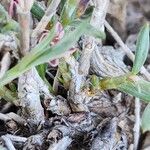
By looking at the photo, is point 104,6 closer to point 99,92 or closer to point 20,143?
point 99,92

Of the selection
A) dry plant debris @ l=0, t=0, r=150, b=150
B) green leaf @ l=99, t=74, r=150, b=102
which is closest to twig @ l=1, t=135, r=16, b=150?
dry plant debris @ l=0, t=0, r=150, b=150

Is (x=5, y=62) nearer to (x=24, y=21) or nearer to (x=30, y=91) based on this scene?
(x=30, y=91)

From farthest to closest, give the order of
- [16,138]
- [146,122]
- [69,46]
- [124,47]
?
[124,47] → [16,138] → [146,122] → [69,46]

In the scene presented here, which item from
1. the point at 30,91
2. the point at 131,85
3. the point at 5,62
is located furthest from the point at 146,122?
the point at 5,62

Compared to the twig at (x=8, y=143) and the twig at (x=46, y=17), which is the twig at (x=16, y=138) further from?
the twig at (x=46, y=17)

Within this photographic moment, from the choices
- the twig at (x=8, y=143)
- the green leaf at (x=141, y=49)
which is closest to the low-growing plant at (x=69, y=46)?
the green leaf at (x=141, y=49)

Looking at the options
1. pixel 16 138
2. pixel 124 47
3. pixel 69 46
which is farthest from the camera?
pixel 124 47

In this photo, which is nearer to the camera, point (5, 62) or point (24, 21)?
point (24, 21)

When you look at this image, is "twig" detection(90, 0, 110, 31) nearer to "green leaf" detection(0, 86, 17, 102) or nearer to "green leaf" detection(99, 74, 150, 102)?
"green leaf" detection(99, 74, 150, 102)
